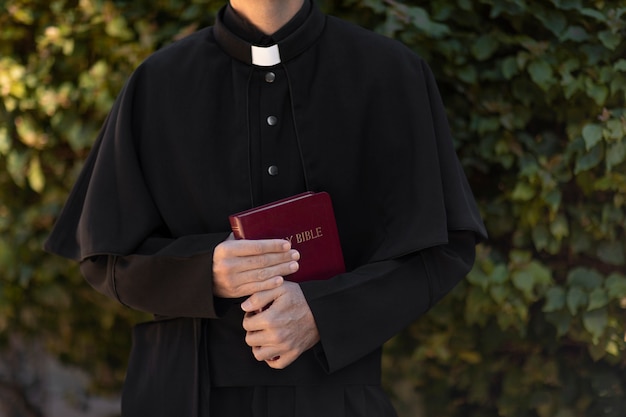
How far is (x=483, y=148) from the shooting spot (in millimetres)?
2814

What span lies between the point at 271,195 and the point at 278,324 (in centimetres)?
30

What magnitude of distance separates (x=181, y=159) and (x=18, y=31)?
5.03 ft

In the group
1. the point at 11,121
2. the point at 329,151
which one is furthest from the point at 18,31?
the point at 329,151

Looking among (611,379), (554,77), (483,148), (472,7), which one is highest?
(472,7)

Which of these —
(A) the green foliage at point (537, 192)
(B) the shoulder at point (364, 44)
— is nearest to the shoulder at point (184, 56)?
(B) the shoulder at point (364, 44)

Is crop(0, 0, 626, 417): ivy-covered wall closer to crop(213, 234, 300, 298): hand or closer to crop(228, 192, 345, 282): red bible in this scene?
crop(228, 192, 345, 282): red bible

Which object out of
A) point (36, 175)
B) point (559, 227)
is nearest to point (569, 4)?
point (559, 227)

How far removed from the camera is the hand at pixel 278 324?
5.46 feet

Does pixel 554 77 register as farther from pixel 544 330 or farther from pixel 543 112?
pixel 544 330

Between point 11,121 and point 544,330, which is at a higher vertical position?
point 11,121

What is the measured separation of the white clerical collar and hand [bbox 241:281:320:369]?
48 cm

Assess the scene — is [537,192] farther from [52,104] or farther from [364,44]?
[52,104]

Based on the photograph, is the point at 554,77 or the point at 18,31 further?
the point at 18,31

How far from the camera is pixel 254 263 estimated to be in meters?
1.66
